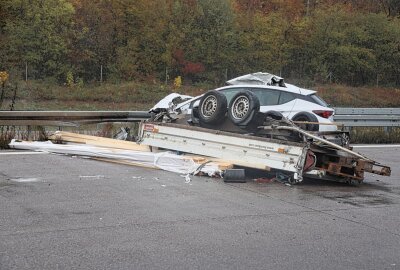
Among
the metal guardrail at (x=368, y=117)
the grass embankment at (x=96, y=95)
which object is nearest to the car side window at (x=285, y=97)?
the metal guardrail at (x=368, y=117)

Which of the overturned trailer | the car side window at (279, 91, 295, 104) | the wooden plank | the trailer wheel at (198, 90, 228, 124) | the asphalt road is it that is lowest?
the asphalt road

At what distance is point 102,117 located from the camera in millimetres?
14648

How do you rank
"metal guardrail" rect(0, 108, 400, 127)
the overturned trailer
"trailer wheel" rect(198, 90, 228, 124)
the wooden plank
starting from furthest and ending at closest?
"metal guardrail" rect(0, 108, 400, 127) → the wooden plank → "trailer wheel" rect(198, 90, 228, 124) → the overturned trailer

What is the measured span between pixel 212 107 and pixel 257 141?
5.82ft

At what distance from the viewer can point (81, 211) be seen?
24.1 feet

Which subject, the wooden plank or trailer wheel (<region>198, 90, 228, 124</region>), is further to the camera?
the wooden plank

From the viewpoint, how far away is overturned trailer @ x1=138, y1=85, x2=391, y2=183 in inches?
396

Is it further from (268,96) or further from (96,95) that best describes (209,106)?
(96,95)

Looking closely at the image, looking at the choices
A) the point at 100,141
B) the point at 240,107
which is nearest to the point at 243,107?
the point at 240,107

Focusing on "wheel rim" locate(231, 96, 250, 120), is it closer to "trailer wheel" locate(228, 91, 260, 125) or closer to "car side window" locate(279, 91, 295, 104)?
"trailer wheel" locate(228, 91, 260, 125)

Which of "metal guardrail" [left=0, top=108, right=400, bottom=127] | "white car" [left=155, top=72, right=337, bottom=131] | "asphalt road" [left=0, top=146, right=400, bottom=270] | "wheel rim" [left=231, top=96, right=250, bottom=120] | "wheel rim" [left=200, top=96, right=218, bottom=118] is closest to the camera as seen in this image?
"asphalt road" [left=0, top=146, right=400, bottom=270]

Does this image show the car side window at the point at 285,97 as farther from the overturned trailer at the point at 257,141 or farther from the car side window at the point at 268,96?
the overturned trailer at the point at 257,141

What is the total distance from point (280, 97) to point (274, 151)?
4110mm

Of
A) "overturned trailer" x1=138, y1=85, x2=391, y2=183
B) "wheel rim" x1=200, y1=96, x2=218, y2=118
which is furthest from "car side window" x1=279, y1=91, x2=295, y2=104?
"wheel rim" x1=200, y1=96, x2=218, y2=118
